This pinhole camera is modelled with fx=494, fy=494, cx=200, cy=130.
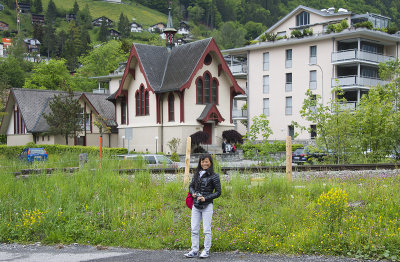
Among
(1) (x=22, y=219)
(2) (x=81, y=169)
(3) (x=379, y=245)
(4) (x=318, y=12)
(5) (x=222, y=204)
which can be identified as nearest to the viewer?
(3) (x=379, y=245)

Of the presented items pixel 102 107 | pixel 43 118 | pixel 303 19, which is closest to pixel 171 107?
pixel 102 107

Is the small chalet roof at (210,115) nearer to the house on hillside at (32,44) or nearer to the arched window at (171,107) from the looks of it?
the arched window at (171,107)

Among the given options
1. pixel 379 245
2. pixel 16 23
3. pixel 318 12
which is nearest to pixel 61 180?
pixel 379 245

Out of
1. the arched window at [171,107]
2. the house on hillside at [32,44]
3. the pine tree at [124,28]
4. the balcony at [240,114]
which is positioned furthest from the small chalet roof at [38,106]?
the pine tree at [124,28]

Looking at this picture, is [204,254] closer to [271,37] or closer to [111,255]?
[111,255]

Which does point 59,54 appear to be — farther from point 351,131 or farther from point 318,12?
point 351,131

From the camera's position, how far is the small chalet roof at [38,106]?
167ft

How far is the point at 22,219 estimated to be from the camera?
1113 cm

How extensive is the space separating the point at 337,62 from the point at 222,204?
42971mm

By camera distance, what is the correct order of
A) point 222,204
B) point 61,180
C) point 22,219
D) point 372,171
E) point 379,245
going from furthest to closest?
point 372,171
point 61,180
point 222,204
point 22,219
point 379,245

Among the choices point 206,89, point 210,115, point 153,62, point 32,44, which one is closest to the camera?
point 210,115

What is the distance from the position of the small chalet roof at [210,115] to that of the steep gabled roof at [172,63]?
2.98 m

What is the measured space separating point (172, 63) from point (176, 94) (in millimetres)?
4255

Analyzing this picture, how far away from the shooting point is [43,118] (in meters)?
51.6
